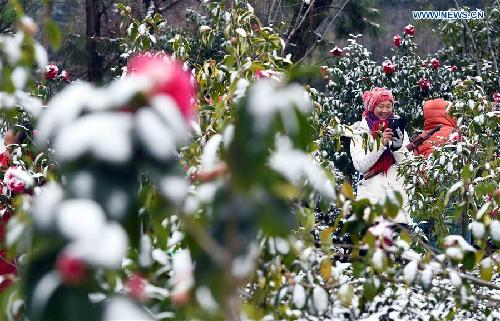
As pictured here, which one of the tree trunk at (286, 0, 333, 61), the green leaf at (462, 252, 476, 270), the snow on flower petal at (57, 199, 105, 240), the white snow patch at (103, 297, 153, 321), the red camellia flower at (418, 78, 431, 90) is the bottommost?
the red camellia flower at (418, 78, 431, 90)

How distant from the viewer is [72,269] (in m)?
0.90

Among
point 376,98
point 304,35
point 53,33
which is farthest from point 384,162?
point 53,33

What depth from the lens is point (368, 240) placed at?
1966mm

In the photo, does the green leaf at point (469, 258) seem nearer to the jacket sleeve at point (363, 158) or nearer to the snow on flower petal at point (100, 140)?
the snow on flower petal at point (100, 140)

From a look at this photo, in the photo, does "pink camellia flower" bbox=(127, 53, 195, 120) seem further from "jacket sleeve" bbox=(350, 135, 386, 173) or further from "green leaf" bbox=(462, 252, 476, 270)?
"jacket sleeve" bbox=(350, 135, 386, 173)

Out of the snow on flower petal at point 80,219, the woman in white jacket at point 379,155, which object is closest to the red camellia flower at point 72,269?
the snow on flower petal at point 80,219

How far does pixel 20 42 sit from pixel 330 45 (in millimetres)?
12086

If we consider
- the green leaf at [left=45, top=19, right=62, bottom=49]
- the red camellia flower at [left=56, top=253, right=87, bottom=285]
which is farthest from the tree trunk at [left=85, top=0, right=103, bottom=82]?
the red camellia flower at [left=56, top=253, right=87, bottom=285]

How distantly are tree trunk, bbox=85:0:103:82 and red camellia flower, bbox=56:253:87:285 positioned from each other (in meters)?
10.8

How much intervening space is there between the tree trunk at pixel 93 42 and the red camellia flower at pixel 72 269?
1078 cm

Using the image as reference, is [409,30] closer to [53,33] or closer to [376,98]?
[376,98]

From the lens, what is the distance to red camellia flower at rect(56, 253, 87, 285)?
0.90m

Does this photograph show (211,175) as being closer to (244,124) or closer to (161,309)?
(244,124)

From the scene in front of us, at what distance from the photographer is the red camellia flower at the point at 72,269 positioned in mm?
896
